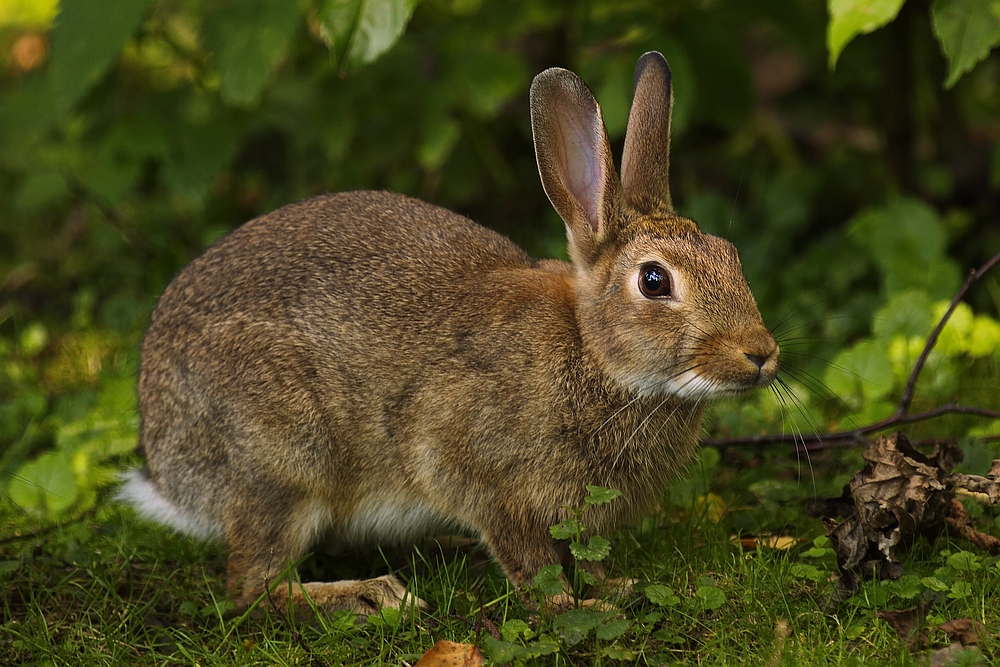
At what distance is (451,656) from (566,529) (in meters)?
0.51

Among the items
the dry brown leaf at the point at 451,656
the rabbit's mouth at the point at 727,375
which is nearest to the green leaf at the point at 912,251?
the rabbit's mouth at the point at 727,375

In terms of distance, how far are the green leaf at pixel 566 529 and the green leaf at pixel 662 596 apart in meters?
0.28

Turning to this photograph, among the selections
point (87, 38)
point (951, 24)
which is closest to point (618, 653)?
point (951, 24)

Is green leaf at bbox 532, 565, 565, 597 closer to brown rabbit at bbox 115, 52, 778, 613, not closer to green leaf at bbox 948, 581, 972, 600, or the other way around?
brown rabbit at bbox 115, 52, 778, 613

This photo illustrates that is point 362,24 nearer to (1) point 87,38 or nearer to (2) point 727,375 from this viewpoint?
(1) point 87,38

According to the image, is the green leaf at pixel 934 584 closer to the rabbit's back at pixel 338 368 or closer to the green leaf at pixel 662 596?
the green leaf at pixel 662 596

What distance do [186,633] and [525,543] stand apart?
114 cm

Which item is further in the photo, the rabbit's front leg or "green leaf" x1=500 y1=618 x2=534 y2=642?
the rabbit's front leg

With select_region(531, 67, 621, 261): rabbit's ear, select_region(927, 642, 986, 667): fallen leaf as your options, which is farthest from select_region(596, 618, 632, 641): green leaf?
select_region(531, 67, 621, 261): rabbit's ear

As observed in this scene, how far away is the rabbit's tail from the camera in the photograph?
A: 4051mm

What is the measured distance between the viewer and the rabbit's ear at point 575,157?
374cm

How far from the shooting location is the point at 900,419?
165 inches

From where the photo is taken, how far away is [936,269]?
17.9 ft

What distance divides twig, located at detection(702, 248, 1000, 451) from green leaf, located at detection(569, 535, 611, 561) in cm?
93
